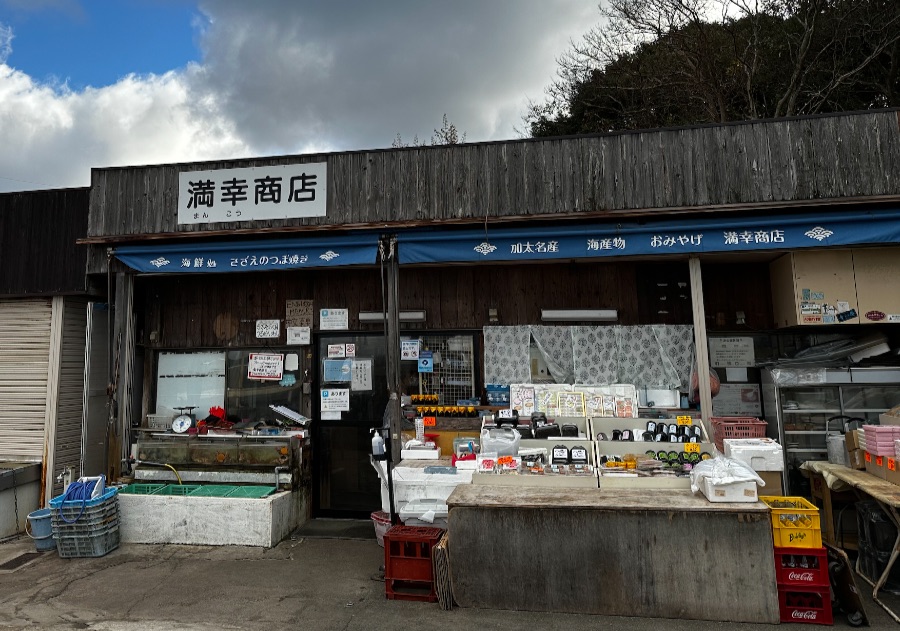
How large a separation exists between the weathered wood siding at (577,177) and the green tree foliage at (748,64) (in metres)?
11.8

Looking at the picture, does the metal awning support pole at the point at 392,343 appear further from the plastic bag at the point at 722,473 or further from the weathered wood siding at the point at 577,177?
the plastic bag at the point at 722,473

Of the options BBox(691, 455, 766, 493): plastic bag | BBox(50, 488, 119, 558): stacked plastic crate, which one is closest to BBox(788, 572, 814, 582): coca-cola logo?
BBox(691, 455, 766, 493): plastic bag

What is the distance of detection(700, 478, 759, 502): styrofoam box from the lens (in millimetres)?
5066

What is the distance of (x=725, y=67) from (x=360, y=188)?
16.7m

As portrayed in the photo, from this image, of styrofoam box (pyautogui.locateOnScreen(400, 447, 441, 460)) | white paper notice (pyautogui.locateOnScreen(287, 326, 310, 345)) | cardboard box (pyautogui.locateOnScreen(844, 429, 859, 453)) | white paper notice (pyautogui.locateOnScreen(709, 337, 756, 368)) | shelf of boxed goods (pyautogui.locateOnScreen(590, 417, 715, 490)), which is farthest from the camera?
white paper notice (pyautogui.locateOnScreen(287, 326, 310, 345))

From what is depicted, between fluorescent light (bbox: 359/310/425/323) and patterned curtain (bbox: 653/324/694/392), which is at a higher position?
fluorescent light (bbox: 359/310/425/323)

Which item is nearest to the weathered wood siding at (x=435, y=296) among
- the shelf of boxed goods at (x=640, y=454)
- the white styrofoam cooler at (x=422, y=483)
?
the shelf of boxed goods at (x=640, y=454)

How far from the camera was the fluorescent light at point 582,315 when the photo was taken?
8508mm

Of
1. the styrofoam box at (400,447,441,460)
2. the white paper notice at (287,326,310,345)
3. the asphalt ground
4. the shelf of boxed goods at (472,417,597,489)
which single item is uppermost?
the white paper notice at (287,326,310,345)

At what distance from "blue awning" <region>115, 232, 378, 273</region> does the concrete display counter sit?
4070mm

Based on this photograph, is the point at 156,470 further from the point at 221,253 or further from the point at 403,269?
the point at 403,269

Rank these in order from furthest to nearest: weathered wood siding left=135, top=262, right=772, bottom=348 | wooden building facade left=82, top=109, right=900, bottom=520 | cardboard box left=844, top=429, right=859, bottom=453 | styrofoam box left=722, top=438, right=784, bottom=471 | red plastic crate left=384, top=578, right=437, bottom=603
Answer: weathered wood siding left=135, top=262, right=772, bottom=348
wooden building facade left=82, top=109, right=900, bottom=520
cardboard box left=844, top=429, right=859, bottom=453
styrofoam box left=722, top=438, right=784, bottom=471
red plastic crate left=384, top=578, right=437, bottom=603

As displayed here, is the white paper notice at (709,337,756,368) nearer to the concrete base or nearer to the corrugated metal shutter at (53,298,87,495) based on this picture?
the concrete base

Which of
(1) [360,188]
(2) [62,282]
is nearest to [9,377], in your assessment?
(2) [62,282]
